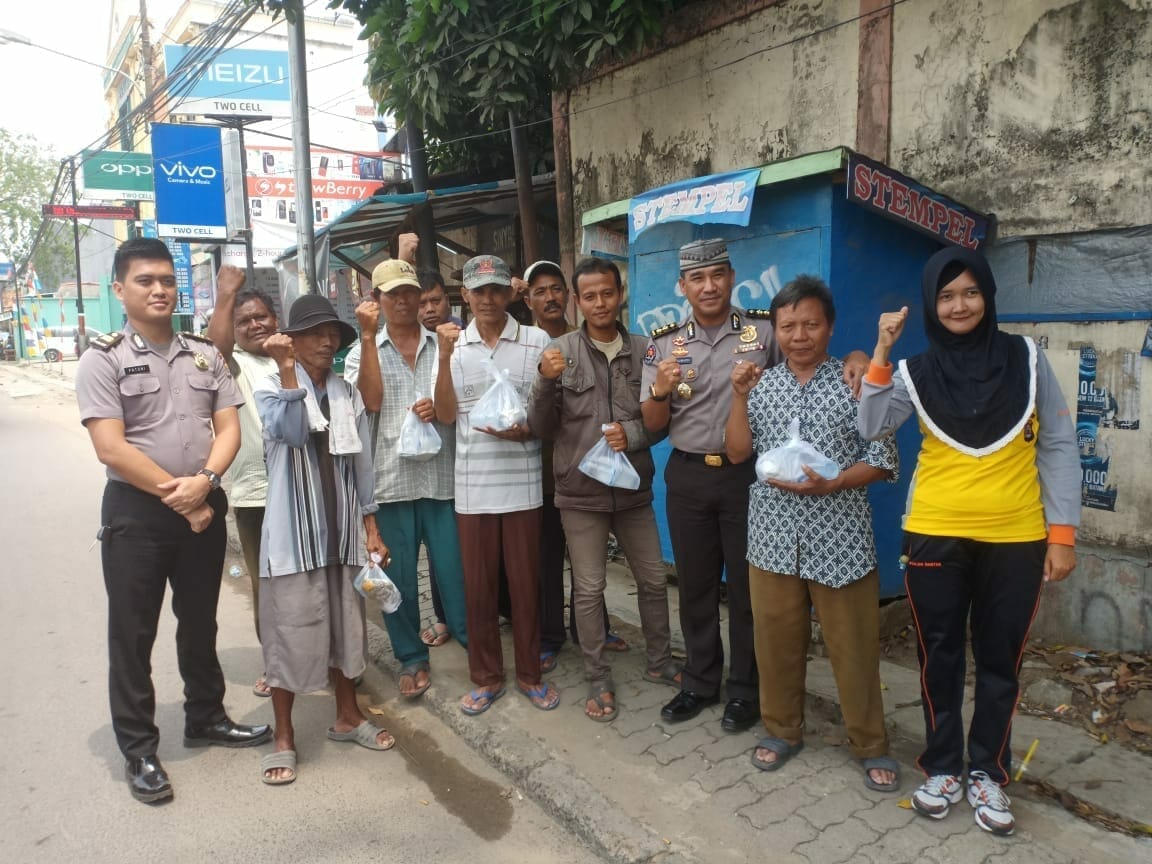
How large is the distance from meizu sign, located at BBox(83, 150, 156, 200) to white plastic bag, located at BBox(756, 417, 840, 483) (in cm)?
1756

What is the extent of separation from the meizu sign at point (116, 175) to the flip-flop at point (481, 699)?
16.6 meters

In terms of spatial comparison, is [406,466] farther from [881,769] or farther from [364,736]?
[881,769]

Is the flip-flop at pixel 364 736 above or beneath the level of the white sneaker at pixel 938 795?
beneath

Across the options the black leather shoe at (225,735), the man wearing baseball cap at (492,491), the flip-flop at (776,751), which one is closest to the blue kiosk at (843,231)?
the man wearing baseball cap at (492,491)

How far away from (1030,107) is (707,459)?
8.22 feet

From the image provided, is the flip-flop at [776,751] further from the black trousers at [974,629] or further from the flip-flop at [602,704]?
the flip-flop at [602,704]

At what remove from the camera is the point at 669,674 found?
12.0 feet

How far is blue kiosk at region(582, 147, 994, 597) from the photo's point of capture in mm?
3691

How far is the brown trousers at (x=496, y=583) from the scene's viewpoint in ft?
11.5

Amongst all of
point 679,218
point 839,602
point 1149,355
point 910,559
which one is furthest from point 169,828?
point 1149,355

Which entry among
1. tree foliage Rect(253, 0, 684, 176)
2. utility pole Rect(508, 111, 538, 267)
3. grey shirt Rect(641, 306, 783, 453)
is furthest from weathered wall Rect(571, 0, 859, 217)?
grey shirt Rect(641, 306, 783, 453)

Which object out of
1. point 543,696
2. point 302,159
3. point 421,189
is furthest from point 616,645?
point 302,159

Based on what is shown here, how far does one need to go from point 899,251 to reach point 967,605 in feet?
6.87

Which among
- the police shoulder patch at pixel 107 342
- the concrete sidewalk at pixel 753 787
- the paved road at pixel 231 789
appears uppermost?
the police shoulder patch at pixel 107 342
